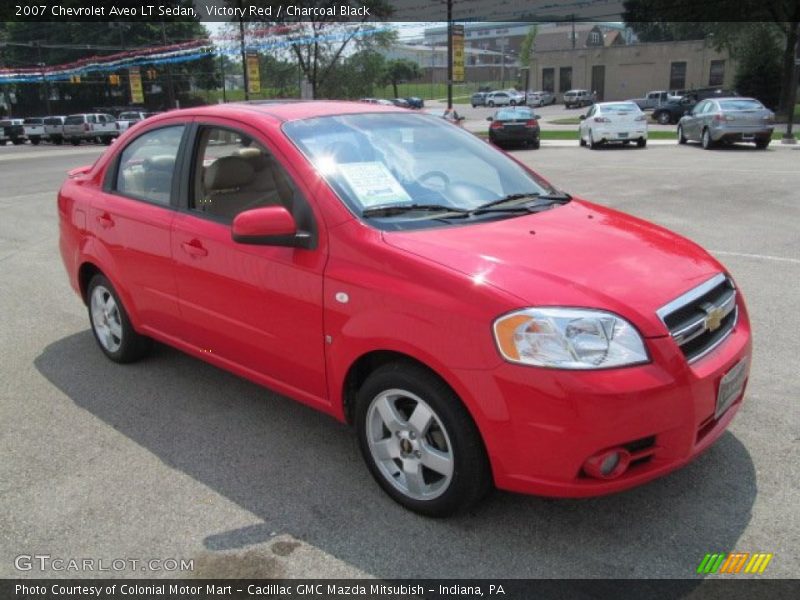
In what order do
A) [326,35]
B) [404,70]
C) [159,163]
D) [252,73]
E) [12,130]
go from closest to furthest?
[159,163] → [252,73] → [12,130] → [326,35] → [404,70]

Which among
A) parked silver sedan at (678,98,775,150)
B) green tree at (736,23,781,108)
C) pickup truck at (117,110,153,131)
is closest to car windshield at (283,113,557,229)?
parked silver sedan at (678,98,775,150)

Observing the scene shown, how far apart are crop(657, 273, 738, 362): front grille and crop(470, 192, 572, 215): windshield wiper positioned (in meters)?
0.97

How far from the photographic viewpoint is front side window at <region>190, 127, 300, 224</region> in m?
3.70

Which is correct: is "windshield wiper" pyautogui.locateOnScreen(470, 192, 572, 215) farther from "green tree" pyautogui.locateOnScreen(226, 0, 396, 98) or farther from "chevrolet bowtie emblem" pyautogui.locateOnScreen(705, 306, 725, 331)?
"green tree" pyautogui.locateOnScreen(226, 0, 396, 98)

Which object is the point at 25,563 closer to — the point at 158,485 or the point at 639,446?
the point at 158,485

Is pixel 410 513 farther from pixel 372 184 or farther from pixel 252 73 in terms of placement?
pixel 252 73

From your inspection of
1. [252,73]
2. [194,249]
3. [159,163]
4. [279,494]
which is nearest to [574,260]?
[279,494]

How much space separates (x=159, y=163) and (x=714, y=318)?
3242 millimetres

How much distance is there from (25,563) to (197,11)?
63294 millimetres

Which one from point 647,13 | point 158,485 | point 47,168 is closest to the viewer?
point 158,485

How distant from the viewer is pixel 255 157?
3812mm

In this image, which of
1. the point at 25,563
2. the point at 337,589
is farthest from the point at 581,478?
the point at 25,563

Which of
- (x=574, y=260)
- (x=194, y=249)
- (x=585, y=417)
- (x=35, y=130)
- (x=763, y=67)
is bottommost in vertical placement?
(x=585, y=417)

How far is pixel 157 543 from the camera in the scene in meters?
2.91
